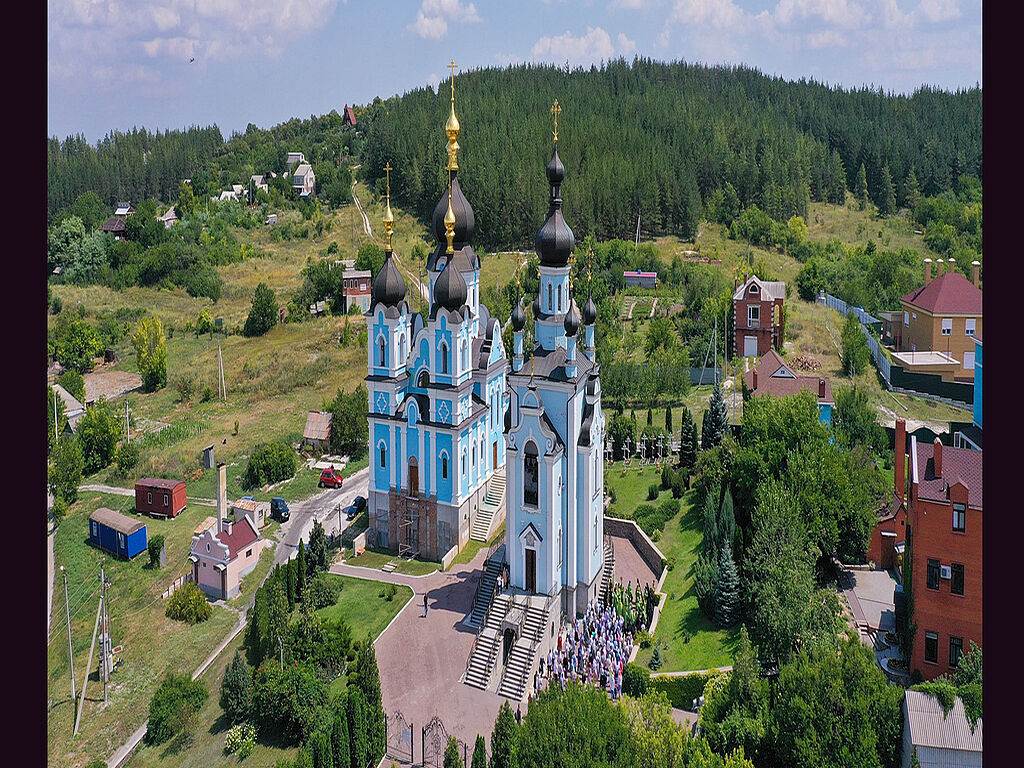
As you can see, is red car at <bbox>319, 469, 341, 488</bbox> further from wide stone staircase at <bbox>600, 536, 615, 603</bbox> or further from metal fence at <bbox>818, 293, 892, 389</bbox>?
metal fence at <bbox>818, 293, 892, 389</bbox>

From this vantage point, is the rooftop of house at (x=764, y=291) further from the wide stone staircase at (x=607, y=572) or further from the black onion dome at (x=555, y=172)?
the black onion dome at (x=555, y=172)

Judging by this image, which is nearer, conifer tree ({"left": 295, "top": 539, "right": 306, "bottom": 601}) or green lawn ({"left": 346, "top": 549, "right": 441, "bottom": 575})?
conifer tree ({"left": 295, "top": 539, "right": 306, "bottom": 601})

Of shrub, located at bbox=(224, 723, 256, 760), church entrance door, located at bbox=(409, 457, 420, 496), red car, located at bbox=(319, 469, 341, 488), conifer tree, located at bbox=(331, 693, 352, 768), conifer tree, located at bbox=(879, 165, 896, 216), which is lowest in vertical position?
shrub, located at bbox=(224, 723, 256, 760)

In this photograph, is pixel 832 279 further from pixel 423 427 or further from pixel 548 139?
pixel 423 427

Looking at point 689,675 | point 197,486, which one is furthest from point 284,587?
point 197,486

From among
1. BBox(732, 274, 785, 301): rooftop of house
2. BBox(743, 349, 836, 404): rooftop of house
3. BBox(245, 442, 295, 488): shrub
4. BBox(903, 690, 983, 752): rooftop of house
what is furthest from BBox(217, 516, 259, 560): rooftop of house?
BBox(732, 274, 785, 301): rooftop of house

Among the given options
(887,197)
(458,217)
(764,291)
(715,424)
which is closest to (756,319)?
(764,291)

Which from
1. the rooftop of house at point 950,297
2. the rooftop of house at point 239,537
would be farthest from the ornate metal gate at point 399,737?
the rooftop of house at point 950,297
